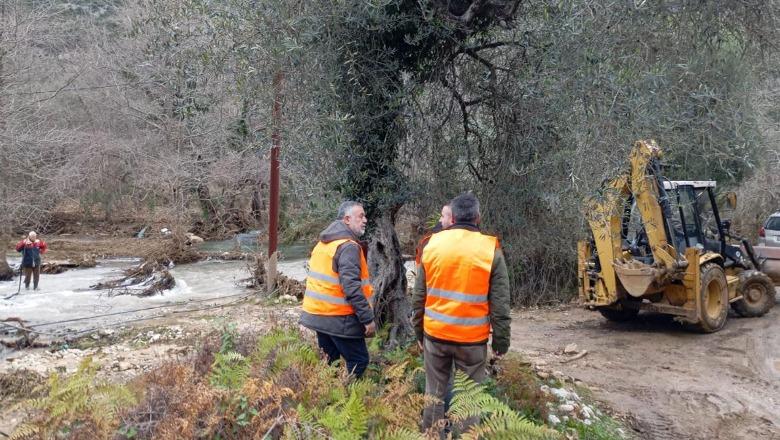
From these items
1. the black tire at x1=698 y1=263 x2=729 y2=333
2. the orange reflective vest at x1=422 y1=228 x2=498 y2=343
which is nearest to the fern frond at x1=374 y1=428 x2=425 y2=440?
the orange reflective vest at x1=422 y1=228 x2=498 y2=343

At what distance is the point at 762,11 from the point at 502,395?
3.76 m

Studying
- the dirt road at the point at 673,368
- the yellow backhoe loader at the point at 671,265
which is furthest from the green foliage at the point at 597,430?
the yellow backhoe loader at the point at 671,265

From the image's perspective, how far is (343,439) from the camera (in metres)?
4.20

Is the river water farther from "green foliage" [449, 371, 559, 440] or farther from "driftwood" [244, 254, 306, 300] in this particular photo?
"green foliage" [449, 371, 559, 440]

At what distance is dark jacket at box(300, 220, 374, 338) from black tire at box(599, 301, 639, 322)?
706cm

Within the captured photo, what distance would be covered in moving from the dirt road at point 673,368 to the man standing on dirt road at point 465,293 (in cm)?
292

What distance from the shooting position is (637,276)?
34.0 feet

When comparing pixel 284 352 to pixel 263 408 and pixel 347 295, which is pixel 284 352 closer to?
pixel 347 295

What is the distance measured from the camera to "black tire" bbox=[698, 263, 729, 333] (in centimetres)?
1052

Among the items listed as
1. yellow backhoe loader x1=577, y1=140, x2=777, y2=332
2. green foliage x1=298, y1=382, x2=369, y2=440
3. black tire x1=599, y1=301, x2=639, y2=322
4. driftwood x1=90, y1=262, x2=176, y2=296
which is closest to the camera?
green foliage x1=298, y1=382, x2=369, y2=440

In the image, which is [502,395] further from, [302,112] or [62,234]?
[62,234]

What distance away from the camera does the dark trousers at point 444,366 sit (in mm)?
4820

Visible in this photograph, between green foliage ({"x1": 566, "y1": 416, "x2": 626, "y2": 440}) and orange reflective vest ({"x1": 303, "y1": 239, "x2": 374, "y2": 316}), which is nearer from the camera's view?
orange reflective vest ({"x1": 303, "y1": 239, "x2": 374, "y2": 316})

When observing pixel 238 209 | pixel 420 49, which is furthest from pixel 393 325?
pixel 238 209
